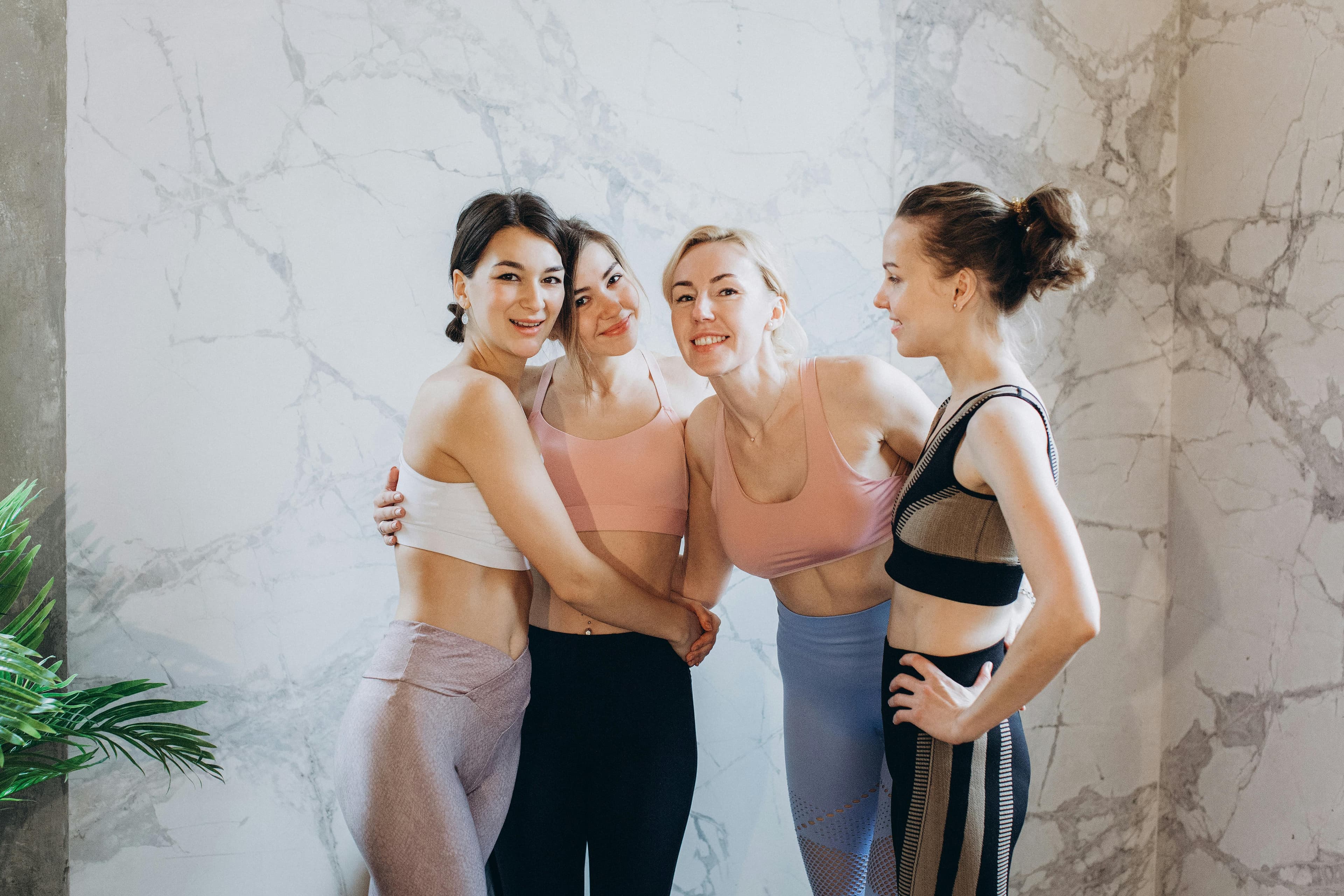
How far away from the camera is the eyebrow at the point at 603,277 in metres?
1.75

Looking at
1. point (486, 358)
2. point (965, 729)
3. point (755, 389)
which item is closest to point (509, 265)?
point (486, 358)

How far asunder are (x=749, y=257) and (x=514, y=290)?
0.44 meters

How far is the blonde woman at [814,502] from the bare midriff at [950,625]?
24cm

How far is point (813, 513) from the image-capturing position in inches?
63.4

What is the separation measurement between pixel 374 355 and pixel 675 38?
100cm

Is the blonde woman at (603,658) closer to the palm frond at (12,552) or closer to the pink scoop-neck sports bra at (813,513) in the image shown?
the pink scoop-neck sports bra at (813,513)

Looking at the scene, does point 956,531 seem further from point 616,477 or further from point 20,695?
point 20,695

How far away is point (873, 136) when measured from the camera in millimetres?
2260

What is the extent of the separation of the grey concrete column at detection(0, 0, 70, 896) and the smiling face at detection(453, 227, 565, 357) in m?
0.84

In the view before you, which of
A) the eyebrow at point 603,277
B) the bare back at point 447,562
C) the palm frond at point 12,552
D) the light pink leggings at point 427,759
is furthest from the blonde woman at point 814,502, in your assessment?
the palm frond at point 12,552

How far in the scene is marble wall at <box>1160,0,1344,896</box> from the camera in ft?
6.57

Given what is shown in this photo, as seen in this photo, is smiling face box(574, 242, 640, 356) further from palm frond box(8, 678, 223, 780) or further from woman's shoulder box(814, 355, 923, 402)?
palm frond box(8, 678, 223, 780)

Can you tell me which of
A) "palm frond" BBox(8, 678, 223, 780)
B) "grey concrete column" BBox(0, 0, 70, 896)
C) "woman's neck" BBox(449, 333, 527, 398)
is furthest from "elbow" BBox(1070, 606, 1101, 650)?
"grey concrete column" BBox(0, 0, 70, 896)

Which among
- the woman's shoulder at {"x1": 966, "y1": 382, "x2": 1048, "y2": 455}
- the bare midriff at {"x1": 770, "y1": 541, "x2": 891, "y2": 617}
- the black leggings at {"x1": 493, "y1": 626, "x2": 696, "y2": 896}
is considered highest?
the woman's shoulder at {"x1": 966, "y1": 382, "x2": 1048, "y2": 455}
